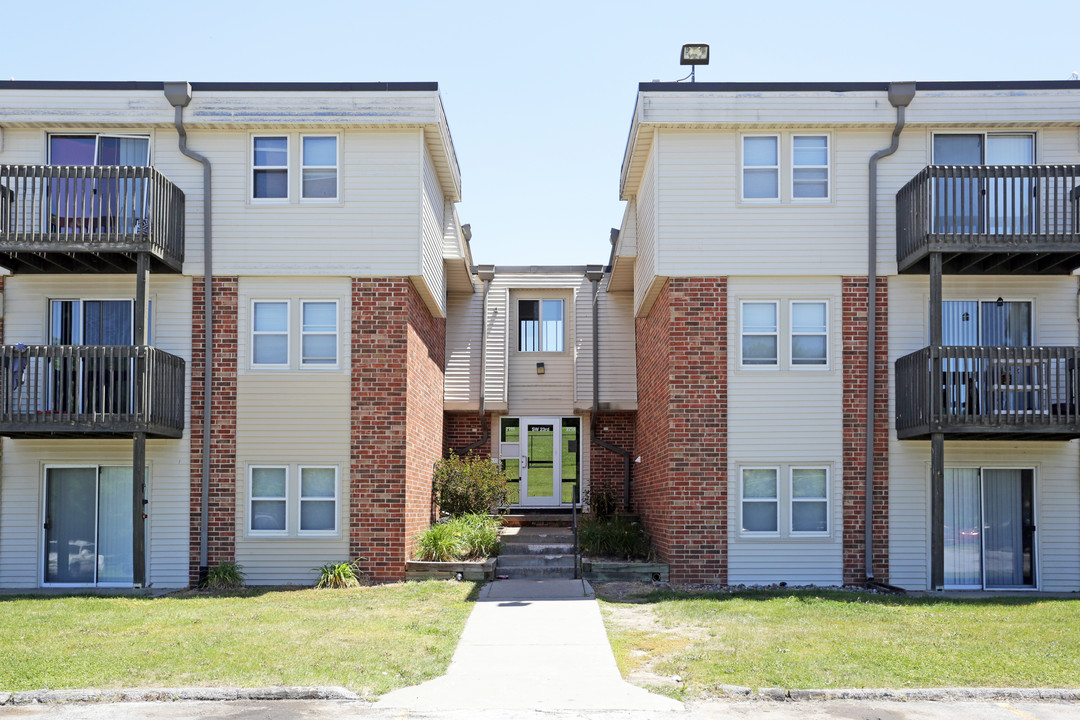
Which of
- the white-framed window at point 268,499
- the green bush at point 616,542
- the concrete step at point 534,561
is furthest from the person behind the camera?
the green bush at point 616,542

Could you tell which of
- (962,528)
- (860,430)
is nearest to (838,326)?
(860,430)

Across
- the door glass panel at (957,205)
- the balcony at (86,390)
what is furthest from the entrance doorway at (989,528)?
the balcony at (86,390)

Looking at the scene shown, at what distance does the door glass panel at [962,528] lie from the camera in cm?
1667

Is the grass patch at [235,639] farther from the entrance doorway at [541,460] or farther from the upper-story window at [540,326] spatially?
the upper-story window at [540,326]

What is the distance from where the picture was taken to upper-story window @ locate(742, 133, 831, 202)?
56.0ft

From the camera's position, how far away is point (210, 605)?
14.2 m

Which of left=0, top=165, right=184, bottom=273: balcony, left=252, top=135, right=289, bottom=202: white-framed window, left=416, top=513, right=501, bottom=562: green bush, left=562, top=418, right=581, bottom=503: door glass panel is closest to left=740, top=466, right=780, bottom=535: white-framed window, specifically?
left=416, top=513, right=501, bottom=562: green bush

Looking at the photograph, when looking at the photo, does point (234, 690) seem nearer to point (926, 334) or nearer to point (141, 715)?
point (141, 715)

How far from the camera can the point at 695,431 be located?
16.8 meters

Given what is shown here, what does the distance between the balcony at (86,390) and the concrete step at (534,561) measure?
5.96 meters

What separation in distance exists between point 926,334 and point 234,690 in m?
12.4

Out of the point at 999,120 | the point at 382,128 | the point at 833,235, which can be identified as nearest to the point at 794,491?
the point at 833,235

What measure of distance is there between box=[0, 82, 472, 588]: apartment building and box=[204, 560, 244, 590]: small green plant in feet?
0.68

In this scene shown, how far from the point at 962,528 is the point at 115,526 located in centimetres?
1380
